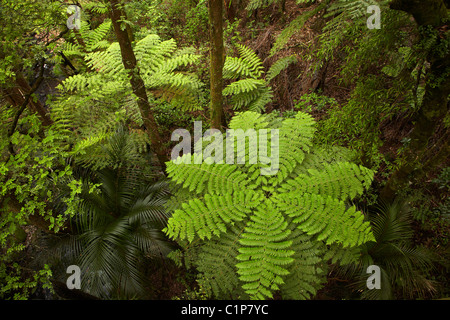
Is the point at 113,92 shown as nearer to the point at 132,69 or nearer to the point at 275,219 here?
the point at 132,69

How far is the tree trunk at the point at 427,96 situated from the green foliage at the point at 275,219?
0.48 metres


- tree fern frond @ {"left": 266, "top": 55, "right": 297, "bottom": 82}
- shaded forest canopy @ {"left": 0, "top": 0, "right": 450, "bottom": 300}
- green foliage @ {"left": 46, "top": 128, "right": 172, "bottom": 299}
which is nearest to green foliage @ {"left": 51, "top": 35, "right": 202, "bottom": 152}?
shaded forest canopy @ {"left": 0, "top": 0, "right": 450, "bottom": 300}

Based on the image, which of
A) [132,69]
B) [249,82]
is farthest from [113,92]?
[249,82]

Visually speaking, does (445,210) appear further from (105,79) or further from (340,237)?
(105,79)

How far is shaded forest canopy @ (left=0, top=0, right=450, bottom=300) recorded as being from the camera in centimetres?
262

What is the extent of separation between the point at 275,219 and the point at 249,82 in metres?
3.12

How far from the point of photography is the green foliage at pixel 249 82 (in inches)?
203

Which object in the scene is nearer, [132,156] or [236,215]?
[236,215]

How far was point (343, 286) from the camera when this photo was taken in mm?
3432

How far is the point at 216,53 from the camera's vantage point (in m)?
3.27

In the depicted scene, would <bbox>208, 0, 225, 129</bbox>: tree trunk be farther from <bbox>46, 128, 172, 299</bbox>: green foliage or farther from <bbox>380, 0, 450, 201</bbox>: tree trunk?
<bbox>380, 0, 450, 201</bbox>: tree trunk

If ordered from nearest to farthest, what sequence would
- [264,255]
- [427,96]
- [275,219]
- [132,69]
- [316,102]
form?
[427,96] → [264,255] → [275,219] → [132,69] → [316,102]
